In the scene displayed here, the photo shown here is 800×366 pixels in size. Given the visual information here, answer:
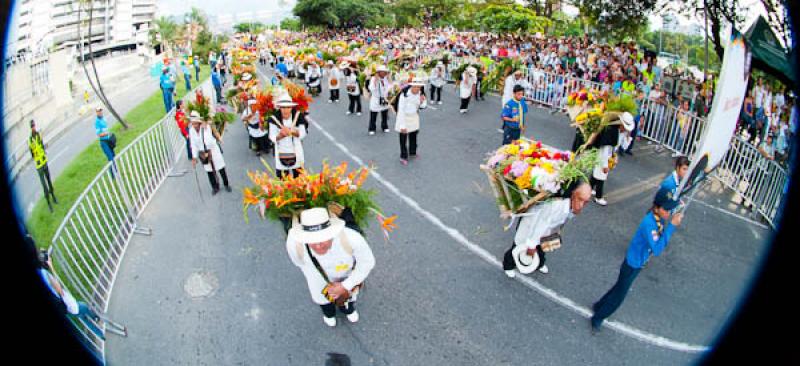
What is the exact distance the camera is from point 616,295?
4234mm

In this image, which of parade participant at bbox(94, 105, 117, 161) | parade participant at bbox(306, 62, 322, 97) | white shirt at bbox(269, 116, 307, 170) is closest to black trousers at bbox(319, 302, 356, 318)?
white shirt at bbox(269, 116, 307, 170)

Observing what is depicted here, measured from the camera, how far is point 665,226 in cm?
407

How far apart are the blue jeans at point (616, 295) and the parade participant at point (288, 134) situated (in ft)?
16.6

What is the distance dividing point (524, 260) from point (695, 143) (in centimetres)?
631

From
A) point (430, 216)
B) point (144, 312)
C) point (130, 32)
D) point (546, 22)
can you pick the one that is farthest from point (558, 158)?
point (130, 32)

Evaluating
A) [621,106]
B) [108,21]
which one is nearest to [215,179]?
[621,106]

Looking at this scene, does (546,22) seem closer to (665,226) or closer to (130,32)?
(665,226)

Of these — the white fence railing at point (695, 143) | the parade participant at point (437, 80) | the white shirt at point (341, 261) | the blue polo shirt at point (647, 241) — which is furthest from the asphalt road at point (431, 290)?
the parade participant at point (437, 80)

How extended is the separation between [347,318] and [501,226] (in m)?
2.96

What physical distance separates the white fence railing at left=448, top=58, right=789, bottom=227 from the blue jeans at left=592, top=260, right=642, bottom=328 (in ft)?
13.9

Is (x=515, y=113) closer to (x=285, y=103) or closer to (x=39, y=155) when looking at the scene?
(x=285, y=103)

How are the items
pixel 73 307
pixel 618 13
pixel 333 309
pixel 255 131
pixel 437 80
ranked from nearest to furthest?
1. pixel 73 307
2. pixel 333 309
3. pixel 255 131
4. pixel 618 13
5. pixel 437 80

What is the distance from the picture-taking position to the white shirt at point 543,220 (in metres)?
4.77

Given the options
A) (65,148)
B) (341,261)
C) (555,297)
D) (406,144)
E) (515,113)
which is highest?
(515,113)
